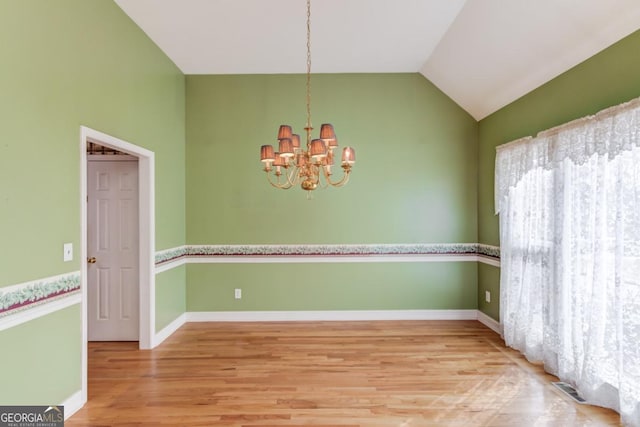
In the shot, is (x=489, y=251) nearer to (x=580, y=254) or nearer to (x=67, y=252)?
(x=580, y=254)

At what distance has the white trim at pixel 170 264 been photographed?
150 inches

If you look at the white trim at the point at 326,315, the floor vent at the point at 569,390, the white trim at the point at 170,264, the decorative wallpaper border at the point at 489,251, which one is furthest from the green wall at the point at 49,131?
the decorative wallpaper border at the point at 489,251

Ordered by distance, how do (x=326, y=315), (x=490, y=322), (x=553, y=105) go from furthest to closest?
(x=326, y=315), (x=490, y=322), (x=553, y=105)

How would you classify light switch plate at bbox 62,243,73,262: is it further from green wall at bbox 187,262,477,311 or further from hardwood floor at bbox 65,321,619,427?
green wall at bbox 187,262,477,311

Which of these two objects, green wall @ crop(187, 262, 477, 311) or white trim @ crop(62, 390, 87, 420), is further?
green wall @ crop(187, 262, 477, 311)

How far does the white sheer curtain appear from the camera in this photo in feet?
7.23

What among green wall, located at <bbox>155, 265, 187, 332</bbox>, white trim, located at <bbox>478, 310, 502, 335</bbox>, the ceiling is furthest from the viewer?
white trim, located at <bbox>478, 310, 502, 335</bbox>

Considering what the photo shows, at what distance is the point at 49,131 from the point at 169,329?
2631mm

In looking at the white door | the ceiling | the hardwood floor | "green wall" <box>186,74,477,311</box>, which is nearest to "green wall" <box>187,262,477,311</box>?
"green wall" <box>186,74,477,311</box>

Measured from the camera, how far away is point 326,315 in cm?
449

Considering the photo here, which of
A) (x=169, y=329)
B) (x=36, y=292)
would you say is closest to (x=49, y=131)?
(x=36, y=292)

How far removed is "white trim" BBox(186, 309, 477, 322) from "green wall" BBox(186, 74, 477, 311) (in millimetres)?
82

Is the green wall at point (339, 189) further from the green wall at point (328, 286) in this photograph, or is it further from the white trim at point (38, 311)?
the white trim at point (38, 311)

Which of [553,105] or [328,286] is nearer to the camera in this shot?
[553,105]
